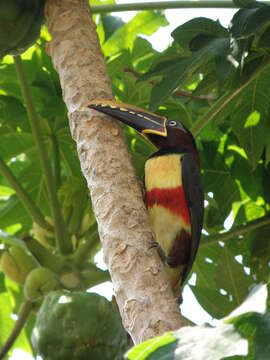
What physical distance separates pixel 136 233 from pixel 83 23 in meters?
0.86

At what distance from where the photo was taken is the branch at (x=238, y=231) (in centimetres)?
328

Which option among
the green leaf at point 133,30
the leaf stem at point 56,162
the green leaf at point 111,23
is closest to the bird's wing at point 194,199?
the leaf stem at point 56,162

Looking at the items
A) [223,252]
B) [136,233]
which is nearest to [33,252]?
[223,252]

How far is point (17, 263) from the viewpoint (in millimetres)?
3150

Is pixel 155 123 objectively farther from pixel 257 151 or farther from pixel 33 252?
pixel 33 252

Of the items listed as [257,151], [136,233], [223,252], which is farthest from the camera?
[223,252]

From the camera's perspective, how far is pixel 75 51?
254 cm

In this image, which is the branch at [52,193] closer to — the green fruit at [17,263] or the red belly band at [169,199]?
the green fruit at [17,263]

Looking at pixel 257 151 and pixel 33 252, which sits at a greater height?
pixel 257 151

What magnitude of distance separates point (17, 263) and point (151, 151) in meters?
0.79

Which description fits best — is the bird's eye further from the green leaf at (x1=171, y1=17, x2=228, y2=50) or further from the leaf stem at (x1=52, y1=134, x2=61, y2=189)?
the leaf stem at (x1=52, y1=134, x2=61, y2=189)

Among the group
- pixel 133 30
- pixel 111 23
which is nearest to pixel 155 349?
pixel 111 23

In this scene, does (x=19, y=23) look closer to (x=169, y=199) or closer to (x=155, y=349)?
(x=169, y=199)

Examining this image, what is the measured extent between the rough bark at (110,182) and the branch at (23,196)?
63 cm
